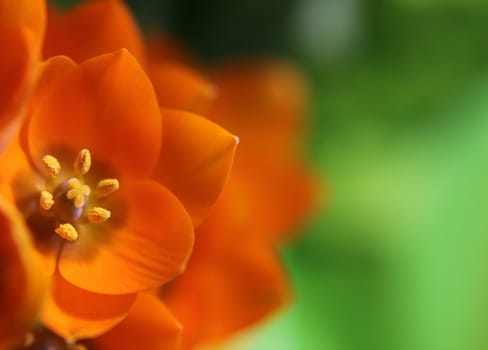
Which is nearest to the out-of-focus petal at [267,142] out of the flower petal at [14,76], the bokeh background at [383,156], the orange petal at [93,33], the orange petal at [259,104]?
the orange petal at [259,104]

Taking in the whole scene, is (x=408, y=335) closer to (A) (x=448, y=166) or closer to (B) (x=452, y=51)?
(A) (x=448, y=166)

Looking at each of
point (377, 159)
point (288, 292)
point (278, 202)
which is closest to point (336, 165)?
point (377, 159)

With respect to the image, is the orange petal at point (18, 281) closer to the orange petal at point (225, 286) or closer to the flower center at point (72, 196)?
the flower center at point (72, 196)

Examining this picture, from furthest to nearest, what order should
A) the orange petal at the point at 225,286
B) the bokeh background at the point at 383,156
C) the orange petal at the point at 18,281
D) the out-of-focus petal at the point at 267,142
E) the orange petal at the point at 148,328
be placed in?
1. the bokeh background at the point at 383,156
2. the out-of-focus petal at the point at 267,142
3. the orange petal at the point at 225,286
4. the orange petal at the point at 148,328
5. the orange petal at the point at 18,281

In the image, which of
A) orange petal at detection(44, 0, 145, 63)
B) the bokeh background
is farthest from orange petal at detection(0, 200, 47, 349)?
the bokeh background

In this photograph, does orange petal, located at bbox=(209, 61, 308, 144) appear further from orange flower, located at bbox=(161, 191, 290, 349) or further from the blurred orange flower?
orange flower, located at bbox=(161, 191, 290, 349)

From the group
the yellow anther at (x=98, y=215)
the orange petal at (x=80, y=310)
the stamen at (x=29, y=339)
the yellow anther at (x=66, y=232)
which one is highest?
the yellow anther at (x=98, y=215)

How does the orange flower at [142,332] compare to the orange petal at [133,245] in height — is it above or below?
below
